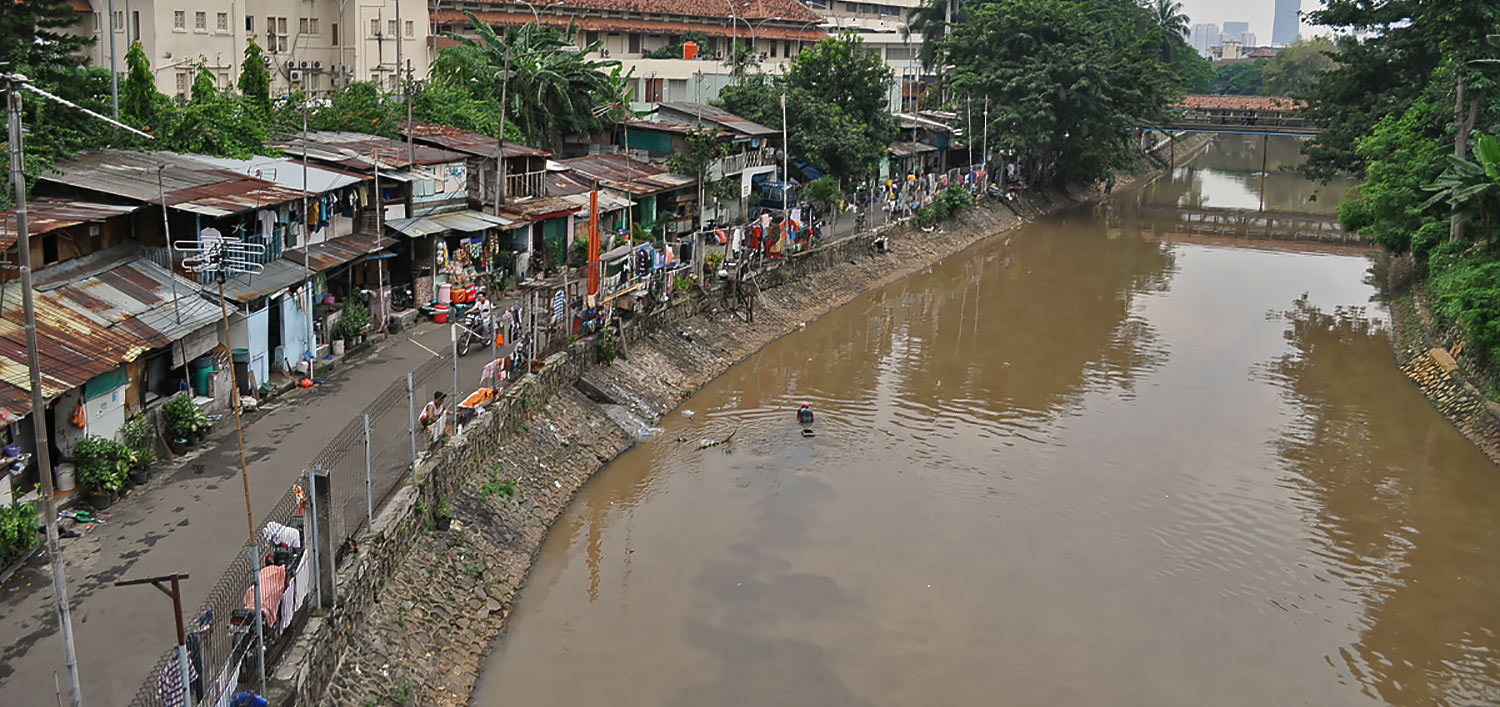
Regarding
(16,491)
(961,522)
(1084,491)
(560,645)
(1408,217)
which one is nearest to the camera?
(16,491)

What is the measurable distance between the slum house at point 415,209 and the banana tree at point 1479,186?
19883 mm

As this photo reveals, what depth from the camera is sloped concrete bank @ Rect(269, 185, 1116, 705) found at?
12828mm

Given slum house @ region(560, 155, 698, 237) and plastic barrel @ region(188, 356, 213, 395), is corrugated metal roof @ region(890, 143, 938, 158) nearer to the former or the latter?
slum house @ region(560, 155, 698, 237)

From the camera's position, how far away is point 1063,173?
57.5 meters

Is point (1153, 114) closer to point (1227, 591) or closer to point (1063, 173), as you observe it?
point (1063, 173)

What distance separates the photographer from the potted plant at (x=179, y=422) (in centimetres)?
1634

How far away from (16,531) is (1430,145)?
31730 mm

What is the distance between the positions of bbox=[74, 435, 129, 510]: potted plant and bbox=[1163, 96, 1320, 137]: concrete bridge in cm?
5739

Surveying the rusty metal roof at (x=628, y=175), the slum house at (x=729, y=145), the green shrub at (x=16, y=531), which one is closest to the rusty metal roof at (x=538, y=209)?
the rusty metal roof at (x=628, y=175)

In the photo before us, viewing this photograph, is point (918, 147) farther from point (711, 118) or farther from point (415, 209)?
point (415, 209)

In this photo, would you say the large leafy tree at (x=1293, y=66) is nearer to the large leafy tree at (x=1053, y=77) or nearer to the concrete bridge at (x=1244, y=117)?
the concrete bridge at (x=1244, y=117)

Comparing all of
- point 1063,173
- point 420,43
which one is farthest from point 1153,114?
point 420,43

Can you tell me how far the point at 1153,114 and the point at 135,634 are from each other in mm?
49383

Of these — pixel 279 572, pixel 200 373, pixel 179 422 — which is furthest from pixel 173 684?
pixel 200 373
